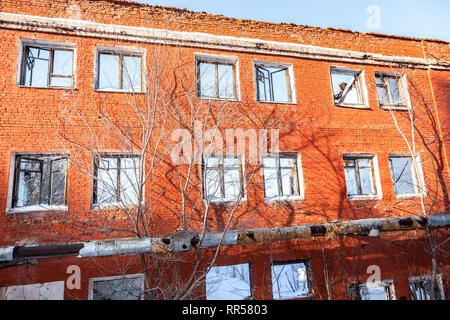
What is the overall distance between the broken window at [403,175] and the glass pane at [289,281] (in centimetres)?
409

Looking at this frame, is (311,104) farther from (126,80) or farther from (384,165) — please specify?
(126,80)

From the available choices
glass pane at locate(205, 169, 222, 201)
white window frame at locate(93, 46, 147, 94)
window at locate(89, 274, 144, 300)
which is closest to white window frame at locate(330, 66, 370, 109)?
glass pane at locate(205, 169, 222, 201)

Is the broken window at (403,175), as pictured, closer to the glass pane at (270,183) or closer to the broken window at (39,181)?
the glass pane at (270,183)

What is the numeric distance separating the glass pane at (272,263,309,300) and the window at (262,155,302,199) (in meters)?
1.89

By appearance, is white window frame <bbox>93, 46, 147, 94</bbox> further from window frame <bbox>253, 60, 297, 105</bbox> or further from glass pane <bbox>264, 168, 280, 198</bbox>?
glass pane <bbox>264, 168, 280, 198</bbox>

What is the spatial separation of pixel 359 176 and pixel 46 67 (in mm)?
9475

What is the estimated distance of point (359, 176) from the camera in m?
8.06

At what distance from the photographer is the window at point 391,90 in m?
8.83

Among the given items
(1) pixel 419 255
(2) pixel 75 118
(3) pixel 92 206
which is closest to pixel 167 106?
(2) pixel 75 118

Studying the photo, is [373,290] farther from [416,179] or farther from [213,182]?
[213,182]

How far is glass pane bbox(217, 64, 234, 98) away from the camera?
7539 mm

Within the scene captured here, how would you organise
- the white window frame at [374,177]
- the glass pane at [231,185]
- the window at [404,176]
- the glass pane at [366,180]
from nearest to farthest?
1. the glass pane at [231,185]
2. the white window frame at [374,177]
3. the glass pane at [366,180]
4. the window at [404,176]

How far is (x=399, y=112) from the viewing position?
866 cm

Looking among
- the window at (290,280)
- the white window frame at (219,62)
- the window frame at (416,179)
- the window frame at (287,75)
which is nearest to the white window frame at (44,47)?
the white window frame at (219,62)
